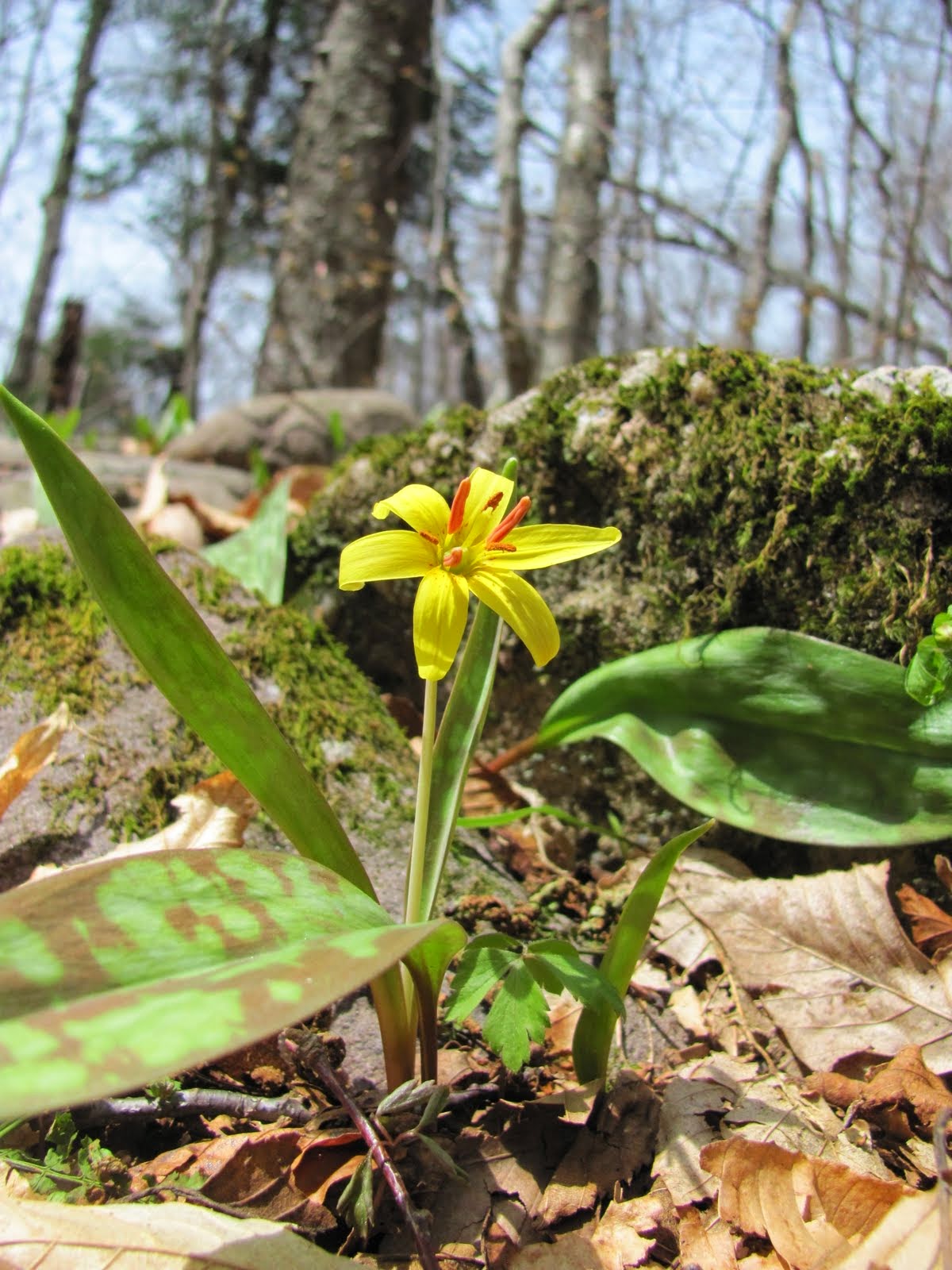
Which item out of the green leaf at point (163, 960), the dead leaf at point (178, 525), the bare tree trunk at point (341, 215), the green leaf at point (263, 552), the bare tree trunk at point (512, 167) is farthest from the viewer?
the bare tree trunk at point (341, 215)

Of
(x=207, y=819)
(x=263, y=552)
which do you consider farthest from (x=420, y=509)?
(x=263, y=552)

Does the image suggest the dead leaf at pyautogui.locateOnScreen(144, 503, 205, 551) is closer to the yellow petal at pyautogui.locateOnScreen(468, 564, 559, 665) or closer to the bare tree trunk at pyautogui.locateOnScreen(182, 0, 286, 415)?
the yellow petal at pyautogui.locateOnScreen(468, 564, 559, 665)

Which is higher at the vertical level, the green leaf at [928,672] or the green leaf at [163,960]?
the green leaf at [928,672]

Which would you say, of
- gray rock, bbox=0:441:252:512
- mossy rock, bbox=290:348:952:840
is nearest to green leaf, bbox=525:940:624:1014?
mossy rock, bbox=290:348:952:840

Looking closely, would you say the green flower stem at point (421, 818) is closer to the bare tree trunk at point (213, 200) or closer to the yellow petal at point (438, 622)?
the yellow petal at point (438, 622)

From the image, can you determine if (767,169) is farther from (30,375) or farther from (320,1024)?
(30,375)

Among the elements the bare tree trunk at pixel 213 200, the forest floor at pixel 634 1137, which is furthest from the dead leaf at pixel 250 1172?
the bare tree trunk at pixel 213 200
